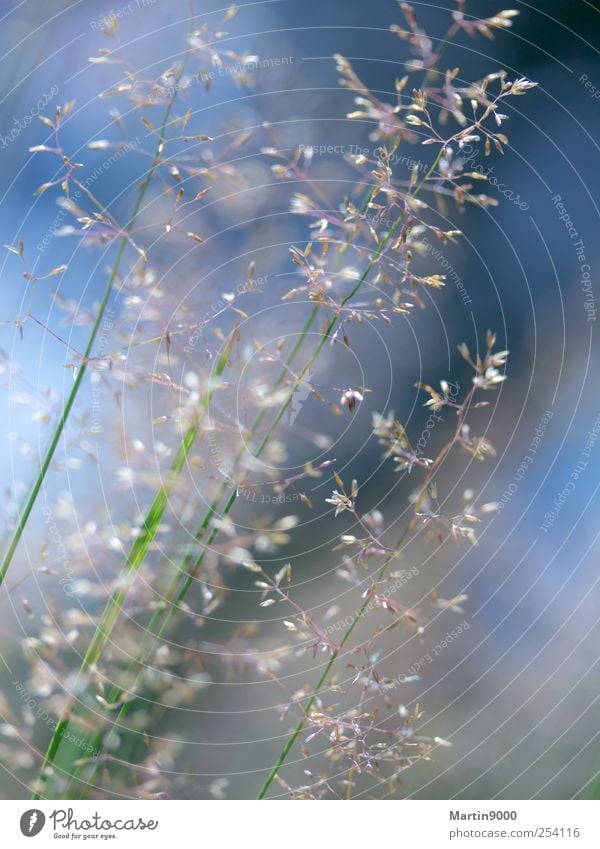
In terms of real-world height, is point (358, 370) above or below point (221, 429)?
above

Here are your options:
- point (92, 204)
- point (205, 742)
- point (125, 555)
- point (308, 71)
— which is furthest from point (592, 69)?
point (205, 742)

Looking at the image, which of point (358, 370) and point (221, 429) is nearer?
point (221, 429)

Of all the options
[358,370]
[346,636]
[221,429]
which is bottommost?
[346,636]

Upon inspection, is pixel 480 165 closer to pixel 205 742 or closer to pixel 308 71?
pixel 308 71

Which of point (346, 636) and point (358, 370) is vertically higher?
point (358, 370)
